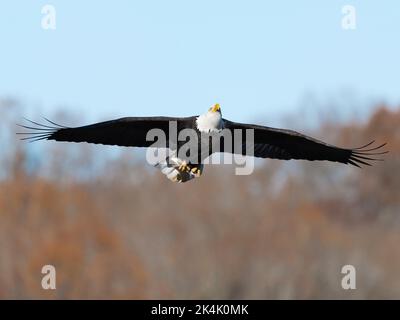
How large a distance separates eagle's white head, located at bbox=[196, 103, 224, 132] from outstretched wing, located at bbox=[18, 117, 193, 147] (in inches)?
13.2

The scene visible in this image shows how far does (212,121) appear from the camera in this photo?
14.5m

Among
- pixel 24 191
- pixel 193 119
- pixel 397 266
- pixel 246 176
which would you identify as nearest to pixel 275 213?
pixel 246 176

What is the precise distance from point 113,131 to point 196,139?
1.15 m

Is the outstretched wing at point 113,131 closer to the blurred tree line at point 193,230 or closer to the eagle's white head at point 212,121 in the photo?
the eagle's white head at point 212,121

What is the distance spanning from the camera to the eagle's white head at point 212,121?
572 inches

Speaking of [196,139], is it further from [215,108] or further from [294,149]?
[294,149]

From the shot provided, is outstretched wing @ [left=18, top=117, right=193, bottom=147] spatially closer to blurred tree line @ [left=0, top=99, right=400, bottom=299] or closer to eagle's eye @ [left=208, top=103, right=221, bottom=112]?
eagle's eye @ [left=208, top=103, right=221, bottom=112]

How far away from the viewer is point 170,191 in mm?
43469

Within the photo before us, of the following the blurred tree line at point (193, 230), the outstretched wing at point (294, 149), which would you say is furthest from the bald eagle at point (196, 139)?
the blurred tree line at point (193, 230)

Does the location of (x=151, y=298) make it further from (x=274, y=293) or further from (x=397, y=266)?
(x=397, y=266)

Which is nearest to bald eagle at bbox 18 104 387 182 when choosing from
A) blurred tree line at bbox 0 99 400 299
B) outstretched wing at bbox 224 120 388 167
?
outstretched wing at bbox 224 120 388 167
